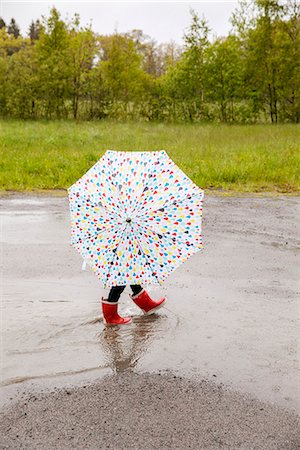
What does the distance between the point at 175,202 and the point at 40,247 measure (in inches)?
154

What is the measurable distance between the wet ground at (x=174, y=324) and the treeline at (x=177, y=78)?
100ft

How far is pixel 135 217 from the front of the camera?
169 inches

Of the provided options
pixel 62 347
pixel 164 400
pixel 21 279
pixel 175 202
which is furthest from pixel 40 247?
pixel 164 400

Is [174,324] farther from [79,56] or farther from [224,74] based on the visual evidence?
[79,56]

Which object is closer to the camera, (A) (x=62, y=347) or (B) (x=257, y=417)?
(B) (x=257, y=417)

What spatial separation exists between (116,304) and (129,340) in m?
0.36

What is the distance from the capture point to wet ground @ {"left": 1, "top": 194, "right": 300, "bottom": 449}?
4.06 meters

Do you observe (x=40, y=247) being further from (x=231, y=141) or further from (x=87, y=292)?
→ (x=231, y=141)

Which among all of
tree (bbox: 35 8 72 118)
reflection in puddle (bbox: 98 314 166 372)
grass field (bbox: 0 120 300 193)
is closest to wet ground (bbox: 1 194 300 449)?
reflection in puddle (bbox: 98 314 166 372)

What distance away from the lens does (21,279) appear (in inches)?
249

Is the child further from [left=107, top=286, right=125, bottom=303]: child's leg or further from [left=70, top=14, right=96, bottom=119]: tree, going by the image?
[left=70, top=14, right=96, bottom=119]: tree

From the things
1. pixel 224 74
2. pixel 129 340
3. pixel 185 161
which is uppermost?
pixel 224 74

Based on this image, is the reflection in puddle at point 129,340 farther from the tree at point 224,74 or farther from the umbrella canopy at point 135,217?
the tree at point 224,74

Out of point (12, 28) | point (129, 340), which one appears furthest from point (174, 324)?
point (12, 28)
